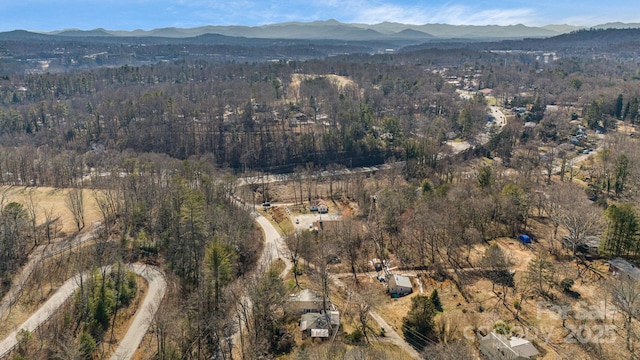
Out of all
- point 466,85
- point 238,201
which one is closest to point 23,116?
point 238,201

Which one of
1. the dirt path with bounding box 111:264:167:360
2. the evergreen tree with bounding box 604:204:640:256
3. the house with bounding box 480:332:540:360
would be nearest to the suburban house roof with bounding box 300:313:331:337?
the house with bounding box 480:332:540:360

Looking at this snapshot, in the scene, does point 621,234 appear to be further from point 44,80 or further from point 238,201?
point 44,80

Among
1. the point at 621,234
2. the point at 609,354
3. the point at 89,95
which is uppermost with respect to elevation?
the point at 89,95

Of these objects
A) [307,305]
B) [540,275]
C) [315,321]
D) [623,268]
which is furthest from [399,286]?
[623,268]

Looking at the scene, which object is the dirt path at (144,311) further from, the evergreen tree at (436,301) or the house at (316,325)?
the evergreen tree at (436,301)

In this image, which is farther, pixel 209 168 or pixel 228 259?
pixel 209 168

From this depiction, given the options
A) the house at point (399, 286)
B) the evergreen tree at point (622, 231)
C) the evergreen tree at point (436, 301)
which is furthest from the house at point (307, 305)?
the evergreen tree at point (622, 231)
